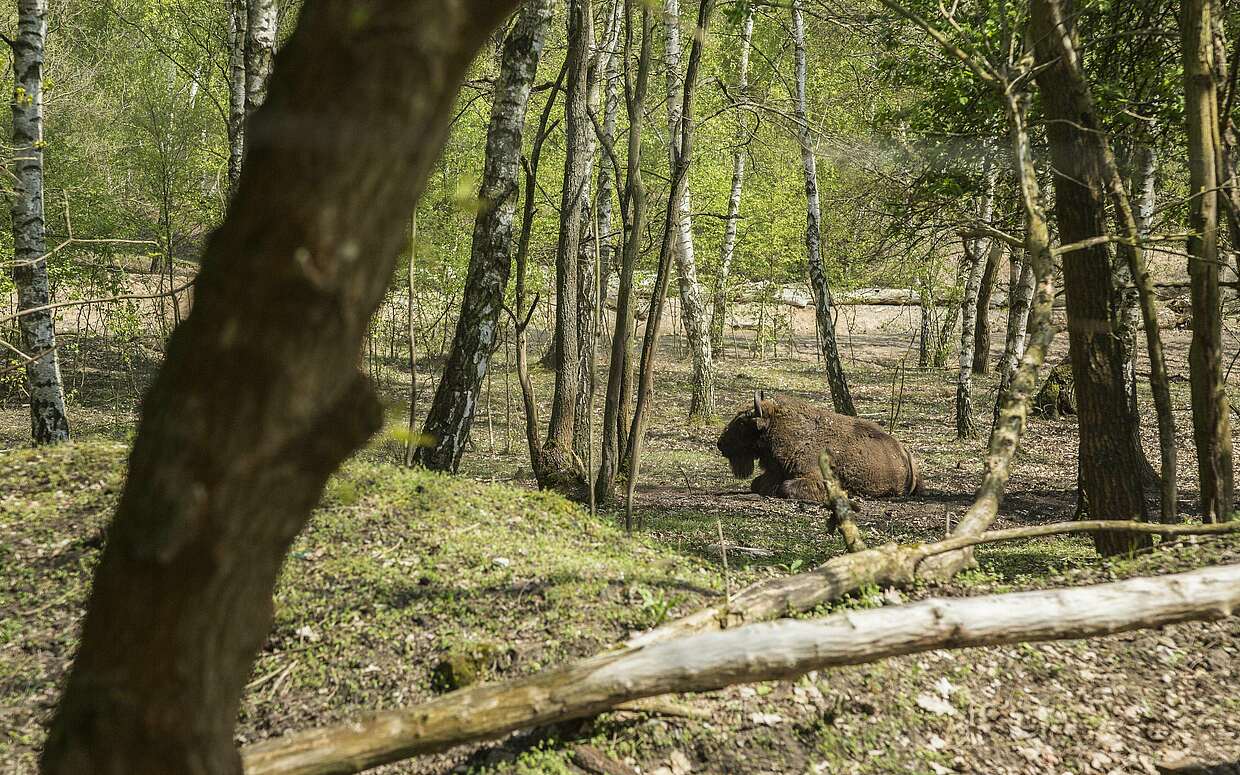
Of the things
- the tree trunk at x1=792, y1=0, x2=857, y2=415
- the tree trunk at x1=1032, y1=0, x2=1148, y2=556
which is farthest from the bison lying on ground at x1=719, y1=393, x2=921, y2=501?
the tree trunk at x1=792, y1=0, x2=857, y2=415

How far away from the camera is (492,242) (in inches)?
332

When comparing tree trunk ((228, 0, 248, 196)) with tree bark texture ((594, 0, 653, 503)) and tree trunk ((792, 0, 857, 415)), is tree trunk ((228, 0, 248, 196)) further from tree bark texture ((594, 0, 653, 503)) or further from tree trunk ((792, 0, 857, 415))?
tree trunk ((792, 0, 857, 415))

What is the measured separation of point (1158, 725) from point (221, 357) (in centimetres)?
436

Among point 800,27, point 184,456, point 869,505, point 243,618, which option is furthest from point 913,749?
point 800,27

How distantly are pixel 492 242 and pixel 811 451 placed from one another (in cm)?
514

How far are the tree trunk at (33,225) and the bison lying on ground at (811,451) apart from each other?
833 centimetres

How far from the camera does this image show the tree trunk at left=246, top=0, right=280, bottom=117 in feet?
29.8

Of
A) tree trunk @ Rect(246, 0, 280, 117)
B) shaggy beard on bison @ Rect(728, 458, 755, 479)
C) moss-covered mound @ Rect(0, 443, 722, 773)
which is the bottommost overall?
shaggy beard on bison @ Rect(728, 458, 755, 479)

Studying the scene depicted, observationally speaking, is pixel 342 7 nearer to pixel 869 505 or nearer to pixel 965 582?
pixel 965 582

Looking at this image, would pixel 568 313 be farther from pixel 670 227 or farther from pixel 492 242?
pixel 670 227

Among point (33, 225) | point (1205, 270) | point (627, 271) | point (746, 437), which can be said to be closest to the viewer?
point (1205, 270)

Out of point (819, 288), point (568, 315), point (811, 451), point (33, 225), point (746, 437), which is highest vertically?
point (33, 225)

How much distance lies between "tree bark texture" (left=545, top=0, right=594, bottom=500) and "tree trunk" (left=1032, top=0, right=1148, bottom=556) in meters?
4.17

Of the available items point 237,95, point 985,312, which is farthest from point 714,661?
point 985,312
